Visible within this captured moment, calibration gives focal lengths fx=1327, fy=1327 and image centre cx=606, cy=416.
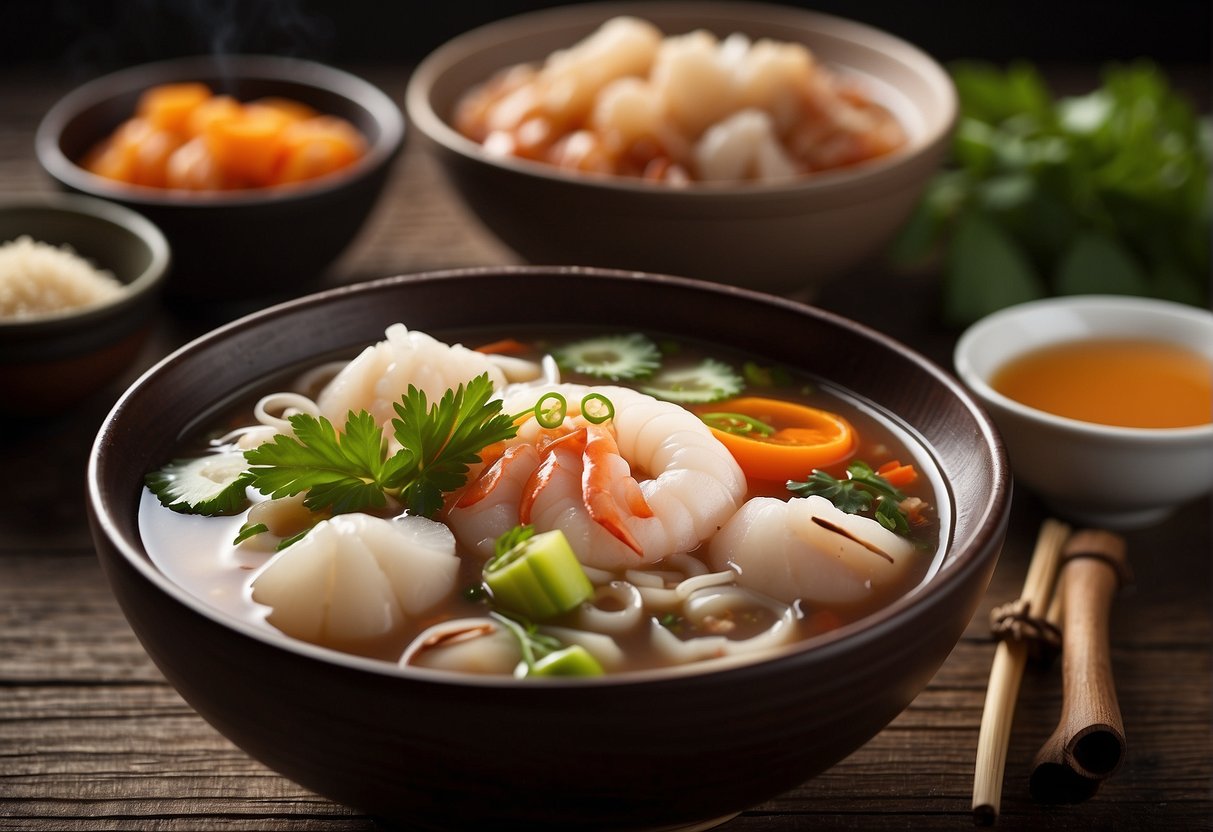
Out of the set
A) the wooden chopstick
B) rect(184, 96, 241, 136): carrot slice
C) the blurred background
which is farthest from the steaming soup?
the blurred background

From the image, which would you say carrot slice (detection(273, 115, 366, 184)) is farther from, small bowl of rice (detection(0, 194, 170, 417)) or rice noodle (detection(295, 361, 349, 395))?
rice noodle (detection(295, 361, 349, 395))

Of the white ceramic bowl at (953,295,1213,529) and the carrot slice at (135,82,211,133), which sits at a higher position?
the carrot slice at (135,82,211,133)

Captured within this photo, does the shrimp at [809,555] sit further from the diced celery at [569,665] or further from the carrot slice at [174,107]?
the carrot slice at [174,107]

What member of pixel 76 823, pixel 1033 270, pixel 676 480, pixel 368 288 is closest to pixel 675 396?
pixel 676 480

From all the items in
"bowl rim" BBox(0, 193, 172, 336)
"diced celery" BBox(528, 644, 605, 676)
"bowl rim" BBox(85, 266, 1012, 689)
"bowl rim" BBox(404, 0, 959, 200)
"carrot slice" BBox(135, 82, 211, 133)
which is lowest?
"bowl rim" BBox(0, 193, 172, 336)

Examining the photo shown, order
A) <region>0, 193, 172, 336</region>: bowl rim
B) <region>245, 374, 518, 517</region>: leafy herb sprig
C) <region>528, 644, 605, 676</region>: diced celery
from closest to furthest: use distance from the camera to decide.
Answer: <region>528, 644, 605, 676</region>: diced celery, <region>245, 374, 518, 517</region>: leafy herb sprig, <region>0, 193, 172, 336</region>: bowl rim

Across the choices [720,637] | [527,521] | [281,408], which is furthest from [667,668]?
[281,408]

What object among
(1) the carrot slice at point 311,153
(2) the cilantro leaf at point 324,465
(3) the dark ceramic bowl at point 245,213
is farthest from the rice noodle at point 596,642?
(1) the carrot slice at point 311,153

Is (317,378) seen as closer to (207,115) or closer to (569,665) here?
(569,665)
